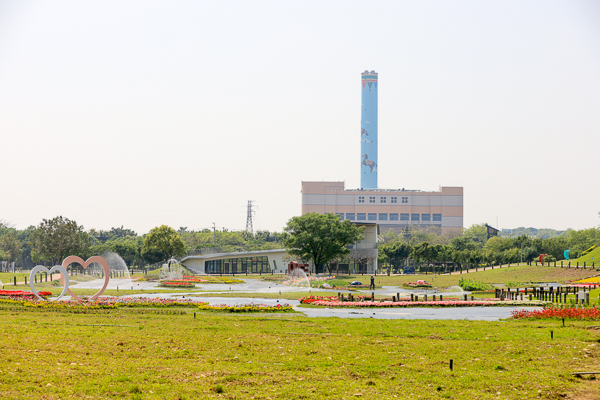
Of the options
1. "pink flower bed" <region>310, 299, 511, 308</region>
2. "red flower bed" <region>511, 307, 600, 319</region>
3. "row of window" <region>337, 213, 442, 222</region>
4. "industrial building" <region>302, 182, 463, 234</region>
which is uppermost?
"industrial building" <region>302, 182, 463, 234</region>

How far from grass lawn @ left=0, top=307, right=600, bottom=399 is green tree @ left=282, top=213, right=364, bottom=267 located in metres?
54.0

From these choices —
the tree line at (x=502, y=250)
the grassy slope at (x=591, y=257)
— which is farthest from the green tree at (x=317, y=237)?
the grassy slope at (x=591, y=257)

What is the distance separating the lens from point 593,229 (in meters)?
105

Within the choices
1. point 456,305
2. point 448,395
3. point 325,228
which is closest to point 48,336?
point 448,395

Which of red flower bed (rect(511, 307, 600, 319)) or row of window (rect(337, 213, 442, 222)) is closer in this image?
red flower bed (rect(511, 307, 600, 319))

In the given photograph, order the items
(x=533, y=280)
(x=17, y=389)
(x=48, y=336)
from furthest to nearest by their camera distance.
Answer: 1. (x=533, y=280)
2. (x=48, y=336)
3. (x=17, y=389)

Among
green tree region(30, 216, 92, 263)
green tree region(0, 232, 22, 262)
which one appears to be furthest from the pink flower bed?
green tree region(0, 232, 22, 262)

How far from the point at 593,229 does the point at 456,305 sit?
89246mm

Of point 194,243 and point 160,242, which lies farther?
point 194,243

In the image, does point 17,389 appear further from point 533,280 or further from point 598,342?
point 533,280

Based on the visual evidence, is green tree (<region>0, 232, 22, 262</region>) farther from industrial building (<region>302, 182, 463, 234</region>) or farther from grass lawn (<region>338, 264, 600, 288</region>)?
industrial building (<region>302, 182, 463, 234</region>)

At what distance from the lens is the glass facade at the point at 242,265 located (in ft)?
304

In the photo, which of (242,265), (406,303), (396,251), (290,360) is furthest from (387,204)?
(290,360)

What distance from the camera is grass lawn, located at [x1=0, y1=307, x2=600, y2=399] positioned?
10211 mm
